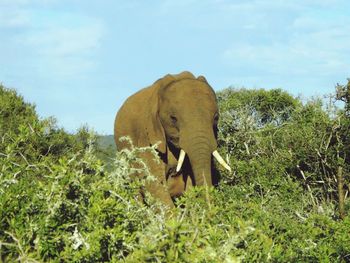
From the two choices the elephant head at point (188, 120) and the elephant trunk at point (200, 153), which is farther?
the elephant head at point (188, 120)

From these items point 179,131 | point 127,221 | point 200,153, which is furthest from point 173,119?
point 127,221

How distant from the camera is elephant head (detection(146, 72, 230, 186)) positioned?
13.3m

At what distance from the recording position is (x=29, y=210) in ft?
16.6

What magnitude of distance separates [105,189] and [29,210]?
0.51 meters

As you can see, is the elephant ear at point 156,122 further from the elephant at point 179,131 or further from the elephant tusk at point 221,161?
the elephant tusk at point 221,161

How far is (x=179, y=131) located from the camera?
13836 millimetres

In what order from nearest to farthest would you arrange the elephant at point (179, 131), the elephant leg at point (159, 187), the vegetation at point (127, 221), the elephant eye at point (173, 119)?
the vegetation at point (127, 221) → the elephant leg at point (159, 187) → the elephant at point (179, 131) → the elephant eye at point (173, 119)

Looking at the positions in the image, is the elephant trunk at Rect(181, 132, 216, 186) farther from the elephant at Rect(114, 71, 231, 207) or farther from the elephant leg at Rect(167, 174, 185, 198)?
the elephant leg at Rect(167, 174, 185, 198)

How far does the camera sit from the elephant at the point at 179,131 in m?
13.3

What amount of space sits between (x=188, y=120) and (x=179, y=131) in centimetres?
27

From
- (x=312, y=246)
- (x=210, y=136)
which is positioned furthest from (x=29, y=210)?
(x=210, y=136)

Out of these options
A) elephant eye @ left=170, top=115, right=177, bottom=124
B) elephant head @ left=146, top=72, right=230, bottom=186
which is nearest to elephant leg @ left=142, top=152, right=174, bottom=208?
elephant head @ left=146, top=72, right=230, bottom=186

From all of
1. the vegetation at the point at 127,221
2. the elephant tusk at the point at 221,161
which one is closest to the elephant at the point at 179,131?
the elephant tusk at the point at 221,161

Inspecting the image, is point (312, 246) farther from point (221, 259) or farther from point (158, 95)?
point (158, 95)
